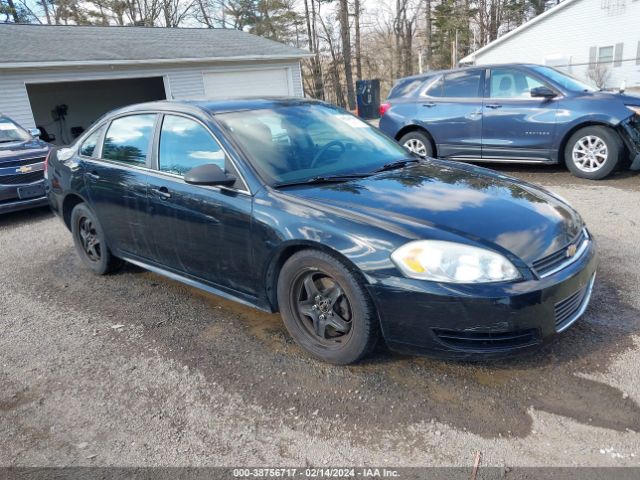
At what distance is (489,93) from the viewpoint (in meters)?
8.23

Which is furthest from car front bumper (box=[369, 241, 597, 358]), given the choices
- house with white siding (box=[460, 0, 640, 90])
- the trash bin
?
house with white siding (box=[460, 0, 640, 90])

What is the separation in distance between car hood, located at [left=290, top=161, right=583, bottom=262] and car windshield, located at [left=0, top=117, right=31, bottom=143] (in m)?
7.20

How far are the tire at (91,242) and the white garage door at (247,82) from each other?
43.8ft

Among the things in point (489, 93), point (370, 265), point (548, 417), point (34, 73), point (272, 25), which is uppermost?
point (272, 25)

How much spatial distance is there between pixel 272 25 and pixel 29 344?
118 feet

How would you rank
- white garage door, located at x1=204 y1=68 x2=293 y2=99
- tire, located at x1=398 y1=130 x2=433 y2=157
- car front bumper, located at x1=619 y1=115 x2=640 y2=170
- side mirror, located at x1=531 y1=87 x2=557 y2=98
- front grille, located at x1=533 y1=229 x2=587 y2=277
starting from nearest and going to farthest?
Answer: front grille, located at x1=533 y1=229 x2=587 y2=277, car front bumper, located at x1=619 y1=115 x2=640 y2=170, side mirror, located at x1=531 y1=87 x2=557 y2=98, tire, located at x1=398 y1=130 x2=433 y2=157, white garage door, located at x1=204 y1=68 x2=293 y2=99

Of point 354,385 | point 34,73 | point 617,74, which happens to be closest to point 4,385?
point 354,385

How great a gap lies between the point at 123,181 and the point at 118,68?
13.4 metres

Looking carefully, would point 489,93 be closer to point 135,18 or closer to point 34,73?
point 34,73

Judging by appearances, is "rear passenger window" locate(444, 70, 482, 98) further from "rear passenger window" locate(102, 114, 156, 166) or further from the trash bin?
the trash bin

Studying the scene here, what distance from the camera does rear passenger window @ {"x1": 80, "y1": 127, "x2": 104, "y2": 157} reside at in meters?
4.68

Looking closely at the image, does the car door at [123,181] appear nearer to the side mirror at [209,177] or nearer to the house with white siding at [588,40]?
the side mirror at [209,177]

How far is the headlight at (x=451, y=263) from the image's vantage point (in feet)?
8.49

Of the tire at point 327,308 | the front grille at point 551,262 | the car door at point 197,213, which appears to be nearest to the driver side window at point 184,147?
the car door at point 197,213
